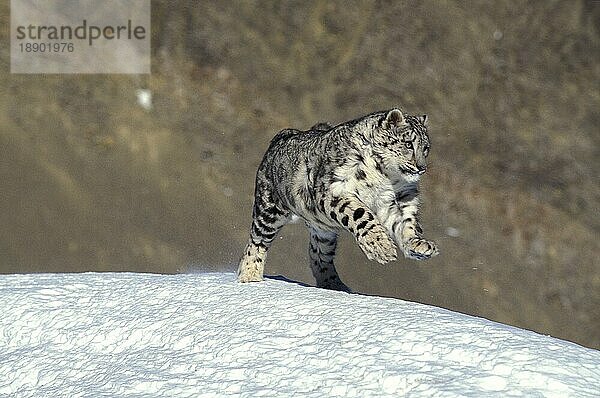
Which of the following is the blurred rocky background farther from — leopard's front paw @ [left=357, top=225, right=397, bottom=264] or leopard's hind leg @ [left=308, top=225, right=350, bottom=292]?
leopard's front paw @ [left=357, top=225, right=397, bottom=264]

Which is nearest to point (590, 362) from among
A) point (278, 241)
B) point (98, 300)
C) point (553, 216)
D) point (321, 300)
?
point (321, 300)

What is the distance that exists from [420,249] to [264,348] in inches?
50.1

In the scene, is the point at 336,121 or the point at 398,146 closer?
the point at 398,146

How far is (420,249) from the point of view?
19.1ft

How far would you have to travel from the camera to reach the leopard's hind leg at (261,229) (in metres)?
7.09

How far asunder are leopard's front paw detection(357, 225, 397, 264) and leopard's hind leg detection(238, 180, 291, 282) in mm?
1269

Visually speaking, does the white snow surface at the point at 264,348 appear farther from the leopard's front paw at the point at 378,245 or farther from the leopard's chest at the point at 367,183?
the leopard's chest at the point at 367,183

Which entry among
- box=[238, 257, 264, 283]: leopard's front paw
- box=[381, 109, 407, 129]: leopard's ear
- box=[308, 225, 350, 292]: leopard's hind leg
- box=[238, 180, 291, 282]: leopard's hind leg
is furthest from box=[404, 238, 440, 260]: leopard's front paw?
box=[238, 257, 264, 283]: leopard's front paw

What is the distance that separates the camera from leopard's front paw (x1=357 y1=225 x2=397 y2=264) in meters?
5.71

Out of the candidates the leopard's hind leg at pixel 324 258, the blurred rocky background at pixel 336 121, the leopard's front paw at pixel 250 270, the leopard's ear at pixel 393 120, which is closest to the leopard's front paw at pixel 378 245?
the leopard's ear at pixel 393 120

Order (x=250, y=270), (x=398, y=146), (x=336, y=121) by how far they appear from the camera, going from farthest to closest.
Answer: (x=336, y=121) < (x=250, y=270) < (x=398, y=146)

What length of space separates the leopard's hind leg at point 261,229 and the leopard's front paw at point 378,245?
4.16 ft

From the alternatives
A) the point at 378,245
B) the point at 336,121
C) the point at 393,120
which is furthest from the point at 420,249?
the point at 336,121

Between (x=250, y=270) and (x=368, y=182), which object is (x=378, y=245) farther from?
(x=250, y=270)
